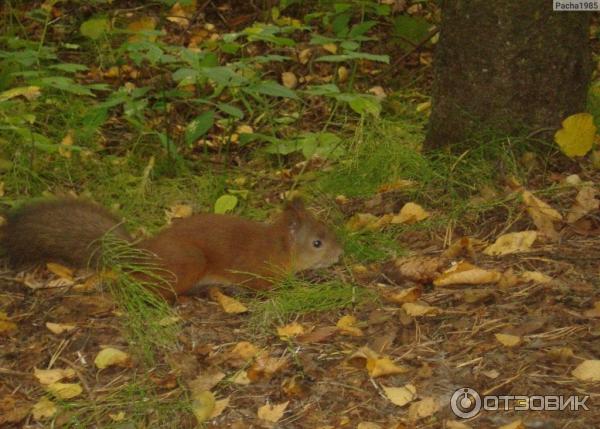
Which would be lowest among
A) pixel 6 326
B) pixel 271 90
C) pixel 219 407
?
pixel 6 326

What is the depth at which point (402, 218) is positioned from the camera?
425 centimetres

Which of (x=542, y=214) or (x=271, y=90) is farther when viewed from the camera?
(x=271, y=90)

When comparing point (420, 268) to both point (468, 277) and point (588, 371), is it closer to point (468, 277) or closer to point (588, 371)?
point (468, 277)

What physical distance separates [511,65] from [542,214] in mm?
769

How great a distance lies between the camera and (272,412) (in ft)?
9.73

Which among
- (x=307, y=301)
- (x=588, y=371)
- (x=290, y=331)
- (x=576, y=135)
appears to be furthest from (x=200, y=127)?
(x=588, y=371)

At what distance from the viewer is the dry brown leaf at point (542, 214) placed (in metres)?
3.93

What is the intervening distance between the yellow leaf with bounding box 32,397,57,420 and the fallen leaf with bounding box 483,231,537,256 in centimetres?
175

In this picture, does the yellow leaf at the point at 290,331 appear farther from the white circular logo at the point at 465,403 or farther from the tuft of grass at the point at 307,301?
the white circular logo at the point at 465,403

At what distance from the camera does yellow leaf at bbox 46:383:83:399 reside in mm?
3123

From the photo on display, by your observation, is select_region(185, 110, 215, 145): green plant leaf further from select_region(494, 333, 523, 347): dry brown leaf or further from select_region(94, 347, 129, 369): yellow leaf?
select_region(494, 333, 523, 347): dry brown leaf
